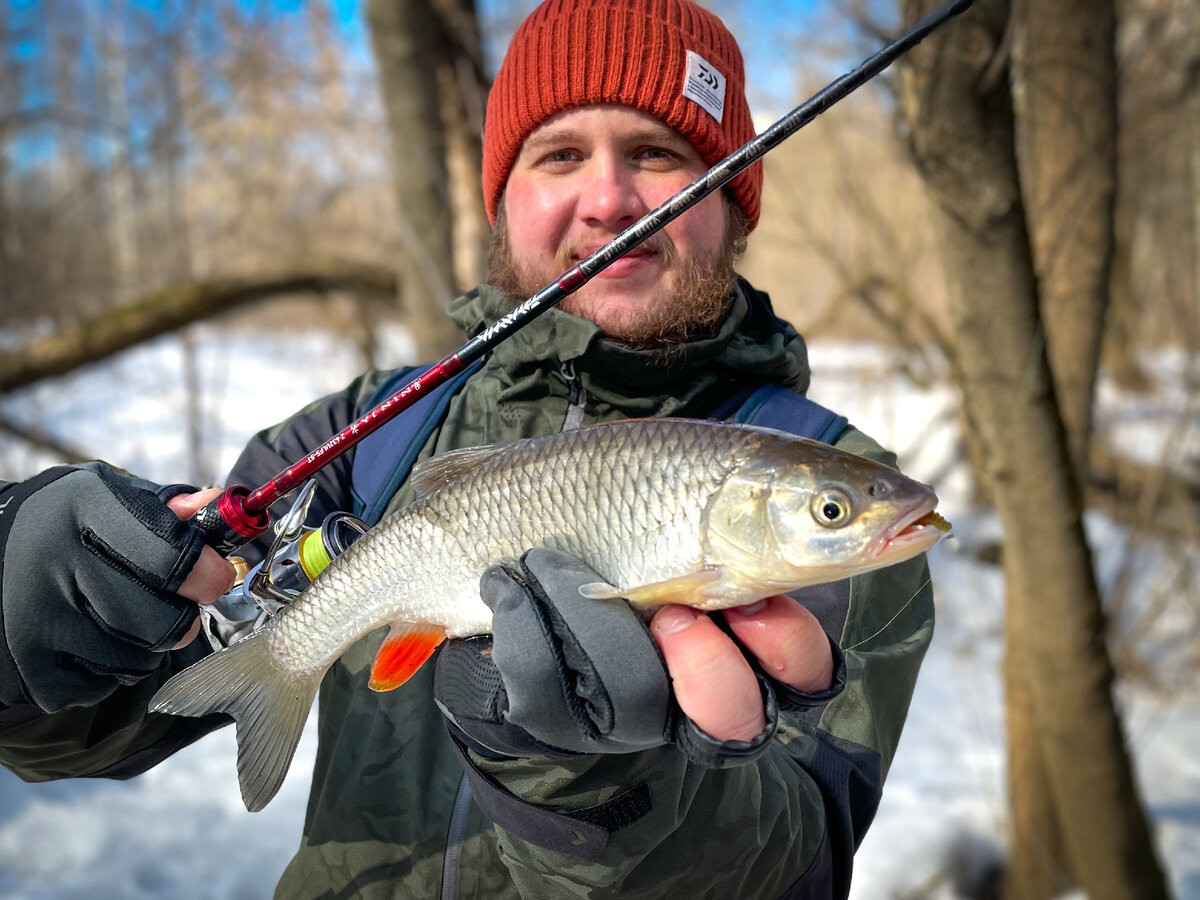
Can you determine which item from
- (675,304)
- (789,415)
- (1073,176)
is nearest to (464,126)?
(1073,176)

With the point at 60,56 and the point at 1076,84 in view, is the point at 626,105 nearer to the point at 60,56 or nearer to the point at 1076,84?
the point at 1076,84

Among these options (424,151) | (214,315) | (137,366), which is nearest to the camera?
(424,151)

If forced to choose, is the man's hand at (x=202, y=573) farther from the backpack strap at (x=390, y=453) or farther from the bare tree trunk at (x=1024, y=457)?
the bare tree trunk at (x=1024, y=457)

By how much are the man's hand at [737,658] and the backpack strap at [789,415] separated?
58 cm

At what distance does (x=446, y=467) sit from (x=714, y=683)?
2.08ft

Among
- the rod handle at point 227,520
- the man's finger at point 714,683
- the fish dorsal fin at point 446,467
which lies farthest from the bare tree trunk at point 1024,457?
the rod handle at point 227,520

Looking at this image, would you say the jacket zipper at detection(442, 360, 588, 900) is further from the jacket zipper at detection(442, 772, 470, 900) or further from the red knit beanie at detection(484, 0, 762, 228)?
the red knit beanie at detection(484, 0, 762, 228)

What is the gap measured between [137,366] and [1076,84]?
1558cm

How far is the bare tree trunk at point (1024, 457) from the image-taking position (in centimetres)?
247

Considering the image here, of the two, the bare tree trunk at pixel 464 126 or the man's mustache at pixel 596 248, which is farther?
the bare tree trunk at pixel 464 126

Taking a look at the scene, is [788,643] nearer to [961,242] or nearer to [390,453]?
[390,453]

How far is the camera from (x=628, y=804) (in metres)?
1.37

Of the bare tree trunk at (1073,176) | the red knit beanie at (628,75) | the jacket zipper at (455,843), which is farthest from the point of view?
the bare tree trunk at (1073,176)

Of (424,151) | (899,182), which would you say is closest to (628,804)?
(424,151)
